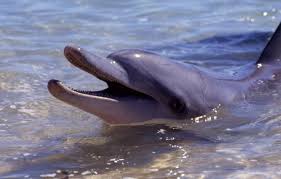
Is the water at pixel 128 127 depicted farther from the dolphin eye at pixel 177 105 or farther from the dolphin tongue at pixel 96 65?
the dolphin tongue at pixel 96 65

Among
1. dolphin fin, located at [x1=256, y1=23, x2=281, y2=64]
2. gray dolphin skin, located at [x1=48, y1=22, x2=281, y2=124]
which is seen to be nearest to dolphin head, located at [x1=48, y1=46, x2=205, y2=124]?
gray dolphin skin, located at [x1=48, y1=22, x2=281, y2=124]

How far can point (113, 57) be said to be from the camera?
16.3 ft

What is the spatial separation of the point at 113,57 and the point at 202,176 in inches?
45.9

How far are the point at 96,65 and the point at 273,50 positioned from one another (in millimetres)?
2454

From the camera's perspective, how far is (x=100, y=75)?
4762mm

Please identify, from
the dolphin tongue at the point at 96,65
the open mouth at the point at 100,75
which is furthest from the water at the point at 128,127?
the dolphin tongue at the point at 96,65

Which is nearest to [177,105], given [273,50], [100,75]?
[100,75]

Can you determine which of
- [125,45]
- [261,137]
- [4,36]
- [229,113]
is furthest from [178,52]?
[261,137]

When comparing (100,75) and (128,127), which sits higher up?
(100,75)

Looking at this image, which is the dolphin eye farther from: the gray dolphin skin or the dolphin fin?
the dolphin fin

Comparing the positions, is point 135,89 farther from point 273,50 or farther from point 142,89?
point 273,50

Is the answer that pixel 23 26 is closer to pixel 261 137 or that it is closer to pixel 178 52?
pixel 178 52

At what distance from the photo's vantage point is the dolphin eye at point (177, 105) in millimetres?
5223

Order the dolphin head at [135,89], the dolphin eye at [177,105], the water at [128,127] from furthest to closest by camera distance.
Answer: the dolphin eye at [177,105] < the dolphin head at [135,89] < the water at [128,127]
